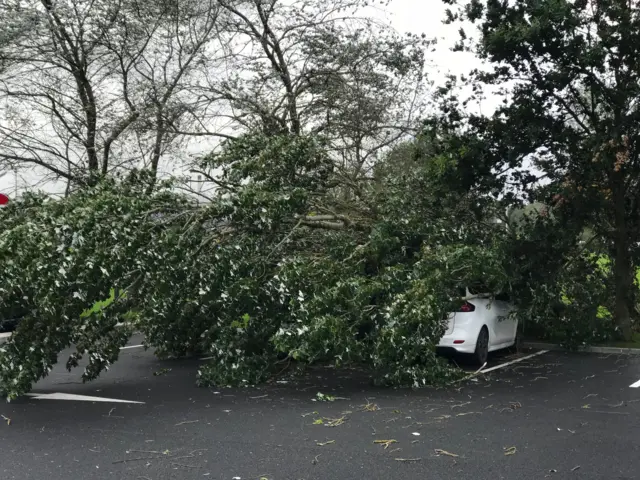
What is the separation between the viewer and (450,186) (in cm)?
1209

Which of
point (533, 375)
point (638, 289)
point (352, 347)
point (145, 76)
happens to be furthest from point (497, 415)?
point (145, 76)

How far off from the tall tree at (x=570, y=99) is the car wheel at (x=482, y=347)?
281 cm

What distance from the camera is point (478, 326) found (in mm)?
10734

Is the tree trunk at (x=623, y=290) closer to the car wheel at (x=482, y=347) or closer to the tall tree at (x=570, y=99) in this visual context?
the tall tree at (x=570, y=99)

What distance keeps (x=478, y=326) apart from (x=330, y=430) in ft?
15.1

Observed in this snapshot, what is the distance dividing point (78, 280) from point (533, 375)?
6701 mm

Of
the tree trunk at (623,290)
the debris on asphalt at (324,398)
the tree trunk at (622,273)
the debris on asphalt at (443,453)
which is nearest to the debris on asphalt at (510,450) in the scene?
the debris on asphalt at (443,453)

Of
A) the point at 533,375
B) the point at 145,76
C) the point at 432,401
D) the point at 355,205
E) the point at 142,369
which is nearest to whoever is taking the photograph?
the point at 432,401

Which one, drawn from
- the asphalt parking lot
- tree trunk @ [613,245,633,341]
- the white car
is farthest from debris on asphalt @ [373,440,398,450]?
tree trunk @ [613,245,633,341]

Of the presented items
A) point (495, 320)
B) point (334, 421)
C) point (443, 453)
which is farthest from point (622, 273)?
point (443, 453)

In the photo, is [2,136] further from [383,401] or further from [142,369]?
[383,401]

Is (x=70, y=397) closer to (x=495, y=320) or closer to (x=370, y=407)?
(x=370, y=407)

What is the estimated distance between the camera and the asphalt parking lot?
5.54 m

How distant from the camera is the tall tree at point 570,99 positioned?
11.1 metres
